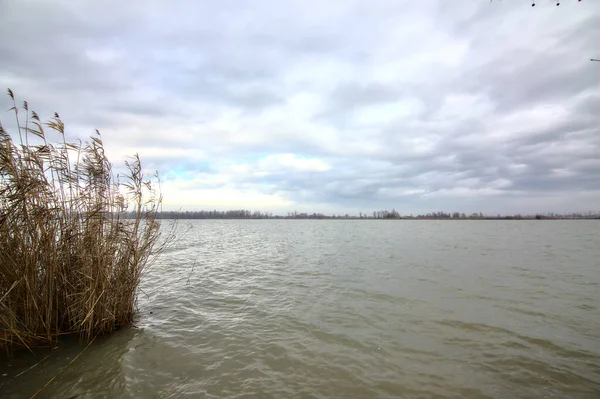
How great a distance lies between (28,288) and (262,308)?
238 inches

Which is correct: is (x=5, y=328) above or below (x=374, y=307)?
above

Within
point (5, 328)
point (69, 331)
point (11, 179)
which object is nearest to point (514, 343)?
point (69, 331)

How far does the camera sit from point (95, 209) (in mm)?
6770

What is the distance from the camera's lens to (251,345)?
6.49m

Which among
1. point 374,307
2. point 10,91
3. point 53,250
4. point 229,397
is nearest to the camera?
point 229,397

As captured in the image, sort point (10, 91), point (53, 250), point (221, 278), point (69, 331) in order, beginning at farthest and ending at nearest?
point (221, 278), point (69, 331), point (53, 250), point (10, 91)

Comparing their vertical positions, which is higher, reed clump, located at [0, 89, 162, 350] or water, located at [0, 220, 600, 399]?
reed clump, located at [0, 89, 162, 350]

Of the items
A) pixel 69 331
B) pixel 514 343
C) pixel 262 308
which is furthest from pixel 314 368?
pixel 69 331

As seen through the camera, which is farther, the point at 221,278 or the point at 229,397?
the point at 221,278

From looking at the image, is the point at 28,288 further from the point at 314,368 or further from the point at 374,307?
the point at 374,307

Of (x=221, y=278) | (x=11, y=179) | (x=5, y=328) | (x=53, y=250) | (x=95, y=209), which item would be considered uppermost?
(x=11, y=179)

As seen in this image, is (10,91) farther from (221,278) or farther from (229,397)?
(221,278)

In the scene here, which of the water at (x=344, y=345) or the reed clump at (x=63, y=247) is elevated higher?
the reed clump at (x=63, y=247)

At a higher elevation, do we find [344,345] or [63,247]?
[63,247]
